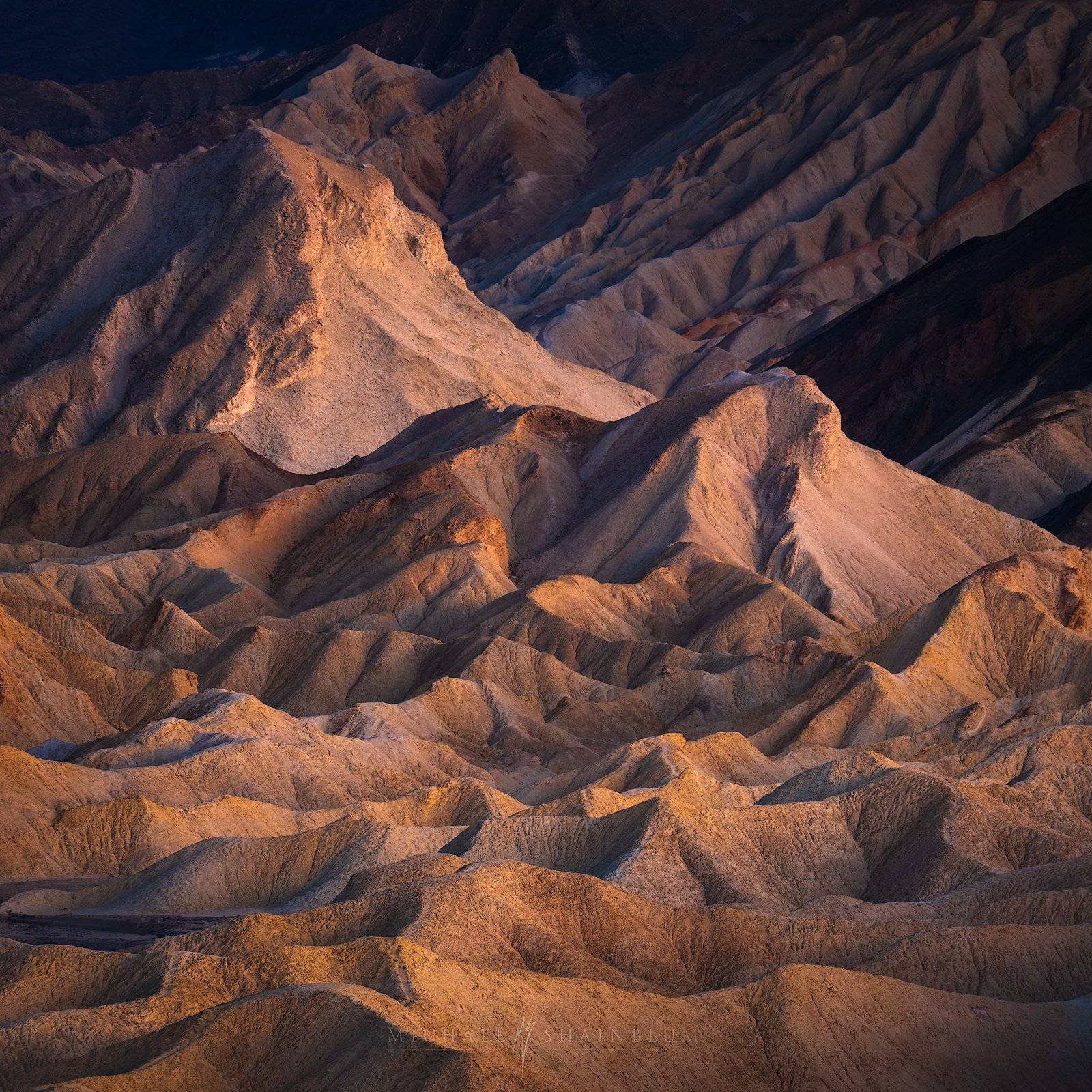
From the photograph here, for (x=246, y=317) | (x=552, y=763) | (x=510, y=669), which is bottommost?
→ (x=552, y=763)

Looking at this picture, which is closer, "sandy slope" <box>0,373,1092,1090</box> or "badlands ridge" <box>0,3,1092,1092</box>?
"sandy slope" <box>0,373,1092,1090</box>

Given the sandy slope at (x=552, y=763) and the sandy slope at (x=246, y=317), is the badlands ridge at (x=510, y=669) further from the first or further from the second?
the sandy slope at (x=246, y=317)

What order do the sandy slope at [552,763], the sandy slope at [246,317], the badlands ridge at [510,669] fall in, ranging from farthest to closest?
the sandy slope at [246,317], the badlands ridge at [510,669], the sandy slope at [552,763]

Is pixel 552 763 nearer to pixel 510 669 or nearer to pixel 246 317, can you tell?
pixel 510 669

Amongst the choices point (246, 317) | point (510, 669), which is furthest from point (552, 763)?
point (246, 317)

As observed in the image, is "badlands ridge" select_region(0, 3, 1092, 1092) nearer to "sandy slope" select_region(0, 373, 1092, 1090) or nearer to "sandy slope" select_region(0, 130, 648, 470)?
"sandy slope" select_region(0, 373, 1092, 1090)

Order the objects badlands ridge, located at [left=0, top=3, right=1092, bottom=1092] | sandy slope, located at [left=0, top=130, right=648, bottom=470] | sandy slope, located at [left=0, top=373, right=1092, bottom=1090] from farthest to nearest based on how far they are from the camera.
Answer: sandy slope, located at [left=0, top=130, right=648, bottom=470]
badlands ridge, located at [left=0, top=3, right=1092, bottom=1092]
sandy slope, located at [left=0, top=373, right=1092, bottom=1090]

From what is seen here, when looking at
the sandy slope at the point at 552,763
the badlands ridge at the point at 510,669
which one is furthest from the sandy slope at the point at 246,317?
the sandy slope at the point at 552,763

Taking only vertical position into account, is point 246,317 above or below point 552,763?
above

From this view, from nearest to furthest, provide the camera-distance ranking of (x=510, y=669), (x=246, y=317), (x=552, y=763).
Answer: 1. (x=552, y=763)
2. (x=510, y=669)
3. (x=246, y=317)

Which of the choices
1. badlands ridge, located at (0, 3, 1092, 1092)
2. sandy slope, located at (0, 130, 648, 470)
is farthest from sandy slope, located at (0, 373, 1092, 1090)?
sandy slope, located at (0, 130, 648, 470)

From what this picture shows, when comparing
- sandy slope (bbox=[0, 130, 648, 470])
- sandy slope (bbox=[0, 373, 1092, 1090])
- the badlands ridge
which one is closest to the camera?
sandy slope (bbox=[0, 373, 1092, 1090])

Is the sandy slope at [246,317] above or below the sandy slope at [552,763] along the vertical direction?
above

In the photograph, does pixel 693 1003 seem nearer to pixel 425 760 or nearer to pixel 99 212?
pixel 425 760
